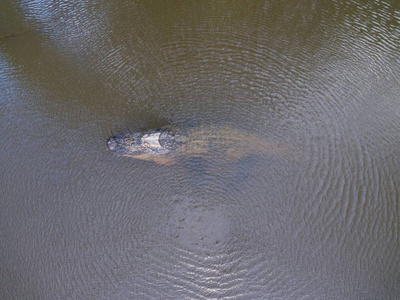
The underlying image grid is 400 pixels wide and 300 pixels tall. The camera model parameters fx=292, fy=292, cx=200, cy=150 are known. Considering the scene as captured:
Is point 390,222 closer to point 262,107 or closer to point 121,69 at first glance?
point 262,107

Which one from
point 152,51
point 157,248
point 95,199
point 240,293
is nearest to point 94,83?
point 152,51

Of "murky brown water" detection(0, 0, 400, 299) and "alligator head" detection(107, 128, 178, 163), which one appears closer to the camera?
"murky brown water" detection(0, 0, 400, 299)

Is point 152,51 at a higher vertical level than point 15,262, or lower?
higher

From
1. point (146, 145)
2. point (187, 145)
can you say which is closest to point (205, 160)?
point (187, 145)

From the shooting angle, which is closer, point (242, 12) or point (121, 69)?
point (121, 69)

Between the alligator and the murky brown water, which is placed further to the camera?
the alligator
